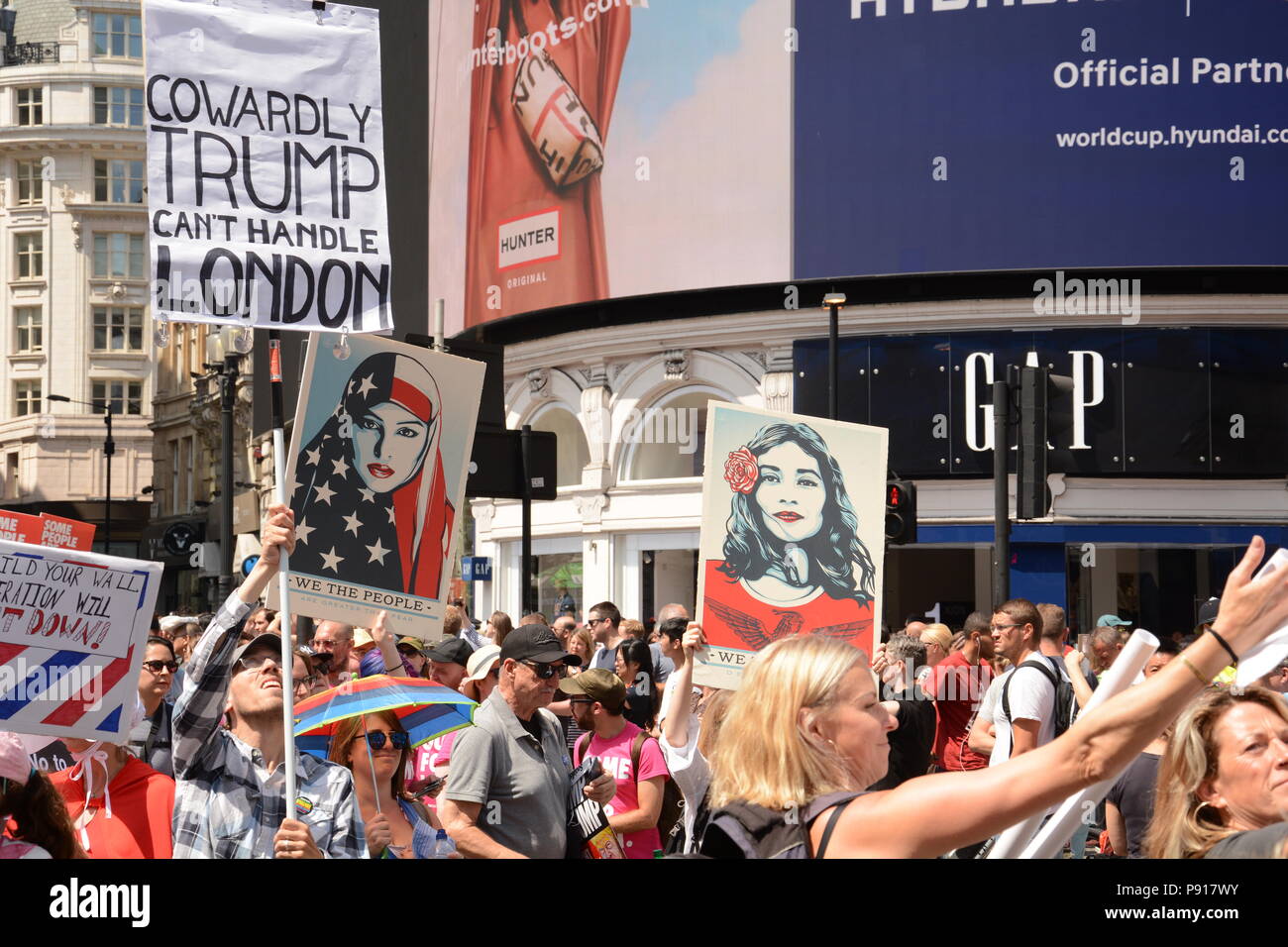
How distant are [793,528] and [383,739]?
9.46 feet

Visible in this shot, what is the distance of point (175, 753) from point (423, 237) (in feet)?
133

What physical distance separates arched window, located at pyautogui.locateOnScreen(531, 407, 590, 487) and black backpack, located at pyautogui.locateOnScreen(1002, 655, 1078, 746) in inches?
1143

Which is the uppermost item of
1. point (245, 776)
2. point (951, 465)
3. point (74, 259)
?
point (74, 259)

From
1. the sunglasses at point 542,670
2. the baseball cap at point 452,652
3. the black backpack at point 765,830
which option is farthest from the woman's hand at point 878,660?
the black backpack at point 765,830

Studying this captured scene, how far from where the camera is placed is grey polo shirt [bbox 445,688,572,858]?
19.6 ft

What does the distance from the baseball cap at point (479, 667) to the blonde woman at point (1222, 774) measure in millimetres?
5871

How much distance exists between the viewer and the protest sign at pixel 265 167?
20.0 ft

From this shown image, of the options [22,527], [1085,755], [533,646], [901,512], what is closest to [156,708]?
[533,646]

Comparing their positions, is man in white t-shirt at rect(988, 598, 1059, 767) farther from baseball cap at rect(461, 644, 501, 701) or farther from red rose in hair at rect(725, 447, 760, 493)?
baseball cap at rect(461, 644, 501, 701)

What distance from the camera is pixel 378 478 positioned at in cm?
712

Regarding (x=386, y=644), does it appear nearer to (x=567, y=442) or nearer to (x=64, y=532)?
(x=64, y=532)

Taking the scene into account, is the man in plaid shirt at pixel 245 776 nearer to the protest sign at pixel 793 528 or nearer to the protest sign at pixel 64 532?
the protest sign at pixel 793 528

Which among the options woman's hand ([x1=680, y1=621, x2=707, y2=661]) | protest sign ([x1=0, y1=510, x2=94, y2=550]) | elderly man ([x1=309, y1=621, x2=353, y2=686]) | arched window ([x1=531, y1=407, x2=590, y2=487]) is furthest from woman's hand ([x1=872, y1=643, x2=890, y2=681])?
arched window ([x1=531, y1=407, x2=590, y2=487])

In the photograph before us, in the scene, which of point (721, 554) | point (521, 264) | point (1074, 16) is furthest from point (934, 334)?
point (721, 554)
